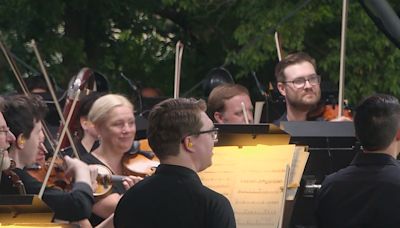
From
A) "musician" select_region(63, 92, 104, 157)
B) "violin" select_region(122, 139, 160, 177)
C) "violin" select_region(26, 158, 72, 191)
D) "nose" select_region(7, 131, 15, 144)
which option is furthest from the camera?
"musician" select_region(63, 92, 104, 157)

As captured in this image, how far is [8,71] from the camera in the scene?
13.9m

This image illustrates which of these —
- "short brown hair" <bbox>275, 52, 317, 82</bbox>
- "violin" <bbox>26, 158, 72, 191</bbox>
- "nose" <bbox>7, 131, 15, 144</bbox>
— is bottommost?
"violin" <bbox>26, 158, 72, 191</bbox>

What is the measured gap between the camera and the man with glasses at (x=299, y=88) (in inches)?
294

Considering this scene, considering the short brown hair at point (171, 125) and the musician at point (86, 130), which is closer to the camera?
the short brown hair at point (171, 125)

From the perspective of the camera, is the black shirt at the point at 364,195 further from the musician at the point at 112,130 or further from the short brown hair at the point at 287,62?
the short brown hair at the point at 287,62

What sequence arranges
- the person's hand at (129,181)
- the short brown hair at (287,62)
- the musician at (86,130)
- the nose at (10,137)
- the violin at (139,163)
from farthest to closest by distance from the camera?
the short brown hair at (287,62)
the musician at (86,130)
the violin at (139,163)
the person's hand at (129,181)
the nose at (10,137)

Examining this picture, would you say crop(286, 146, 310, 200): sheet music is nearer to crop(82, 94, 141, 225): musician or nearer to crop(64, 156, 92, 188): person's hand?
crop(64, 156, 92, 188): person's hand

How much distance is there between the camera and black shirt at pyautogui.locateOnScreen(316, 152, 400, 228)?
5.08 meters

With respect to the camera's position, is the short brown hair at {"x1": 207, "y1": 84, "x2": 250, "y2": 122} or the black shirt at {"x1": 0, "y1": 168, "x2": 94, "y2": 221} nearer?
the black shirt at {"x1": 0, "y1": 168, "x2": 94, "y2": 221}

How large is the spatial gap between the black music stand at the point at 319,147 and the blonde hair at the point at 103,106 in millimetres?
905

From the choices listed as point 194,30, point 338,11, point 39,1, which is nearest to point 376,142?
point 338,11

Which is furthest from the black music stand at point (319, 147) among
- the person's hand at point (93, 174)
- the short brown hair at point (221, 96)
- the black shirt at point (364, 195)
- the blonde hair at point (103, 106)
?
the short brown hair at point (221, 96)

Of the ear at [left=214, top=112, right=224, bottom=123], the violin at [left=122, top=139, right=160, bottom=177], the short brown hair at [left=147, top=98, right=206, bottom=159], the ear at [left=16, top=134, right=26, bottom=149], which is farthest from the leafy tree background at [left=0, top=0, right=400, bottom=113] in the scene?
the short brown hair at [left=147, top=98, right=206, bottom=159]

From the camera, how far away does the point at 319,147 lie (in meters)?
6.14
